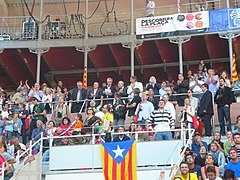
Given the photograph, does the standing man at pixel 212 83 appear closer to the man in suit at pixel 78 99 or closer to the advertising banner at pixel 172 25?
the man in suit at pixel 78 99

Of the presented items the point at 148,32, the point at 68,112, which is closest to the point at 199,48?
the point at 148,32

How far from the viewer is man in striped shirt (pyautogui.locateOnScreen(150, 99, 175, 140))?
11.2 m

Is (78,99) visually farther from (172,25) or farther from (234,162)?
(234,162)

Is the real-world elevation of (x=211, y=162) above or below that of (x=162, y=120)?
below

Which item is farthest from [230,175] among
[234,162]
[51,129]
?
[51,129]

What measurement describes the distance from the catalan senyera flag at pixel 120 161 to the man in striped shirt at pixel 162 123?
761 millimetres

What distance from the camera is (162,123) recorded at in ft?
37.1

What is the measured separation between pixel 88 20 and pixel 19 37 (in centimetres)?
294

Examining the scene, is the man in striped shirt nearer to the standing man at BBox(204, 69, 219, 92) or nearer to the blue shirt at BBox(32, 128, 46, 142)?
the standing man at BBox(204, 69, 219, 92)

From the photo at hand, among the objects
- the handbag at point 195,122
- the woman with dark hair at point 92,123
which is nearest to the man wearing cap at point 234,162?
the handbag at point 195,122

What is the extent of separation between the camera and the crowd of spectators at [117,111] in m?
11.6

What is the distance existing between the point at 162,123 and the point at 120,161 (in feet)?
4.46

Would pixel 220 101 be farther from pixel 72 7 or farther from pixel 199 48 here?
pixel 72 7

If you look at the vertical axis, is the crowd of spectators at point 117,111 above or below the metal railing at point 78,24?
below
